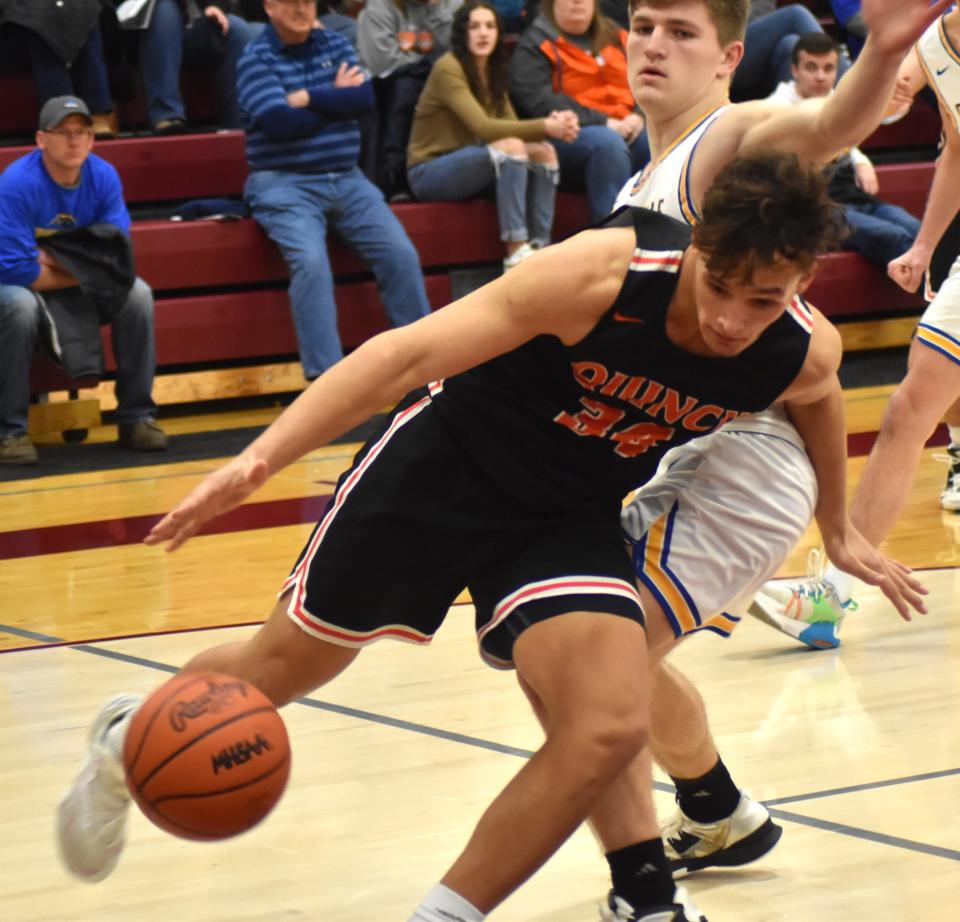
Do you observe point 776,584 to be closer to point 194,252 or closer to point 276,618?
point 276,618

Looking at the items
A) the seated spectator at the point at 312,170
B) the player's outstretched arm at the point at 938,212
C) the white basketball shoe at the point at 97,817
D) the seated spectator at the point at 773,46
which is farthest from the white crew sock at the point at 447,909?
the seated spectator at the point at 773,46

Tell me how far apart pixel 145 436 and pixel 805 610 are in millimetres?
4113

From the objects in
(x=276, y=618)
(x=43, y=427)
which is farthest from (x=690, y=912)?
(x=43, y=427)

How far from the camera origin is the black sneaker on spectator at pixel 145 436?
26.0 feet

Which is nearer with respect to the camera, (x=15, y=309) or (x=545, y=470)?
(x=545, y=470)

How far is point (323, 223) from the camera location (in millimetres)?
8633

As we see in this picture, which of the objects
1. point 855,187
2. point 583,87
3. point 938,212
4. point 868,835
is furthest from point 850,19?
point 868,835

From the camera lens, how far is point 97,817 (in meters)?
2.98

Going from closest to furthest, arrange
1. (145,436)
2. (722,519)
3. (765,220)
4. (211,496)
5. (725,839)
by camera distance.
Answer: (211,496)
(765,220)
(722,519)
(725,839)
(145,436)

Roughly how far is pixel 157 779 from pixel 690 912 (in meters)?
0.89

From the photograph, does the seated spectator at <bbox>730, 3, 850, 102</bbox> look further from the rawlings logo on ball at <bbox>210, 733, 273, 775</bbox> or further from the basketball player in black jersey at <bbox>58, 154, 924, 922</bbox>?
the rawlings logo on ball at <bbox>210, 733, 273, 775</bbox>

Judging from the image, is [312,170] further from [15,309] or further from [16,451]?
[16,451]

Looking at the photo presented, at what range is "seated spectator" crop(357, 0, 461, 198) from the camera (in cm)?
937

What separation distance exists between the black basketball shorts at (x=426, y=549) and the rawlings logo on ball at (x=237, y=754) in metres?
0.31
